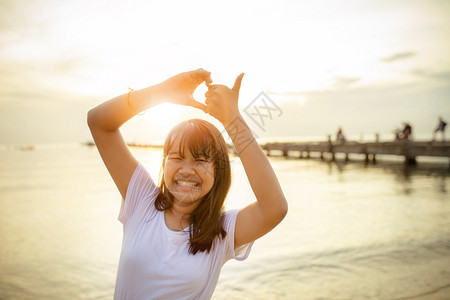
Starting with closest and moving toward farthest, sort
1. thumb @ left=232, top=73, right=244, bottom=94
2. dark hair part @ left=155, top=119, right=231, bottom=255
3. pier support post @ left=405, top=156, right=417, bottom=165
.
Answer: thumb @ left=232, top=73, right=244, bottom=94 < dark hair part @ left=155, top=119, right=231, bottom=255 < pier support post @ left=405, top=156, right=417, bottom=165

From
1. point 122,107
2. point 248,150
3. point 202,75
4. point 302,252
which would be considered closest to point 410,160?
point 302,252

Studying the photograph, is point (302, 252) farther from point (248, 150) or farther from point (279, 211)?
point (248, 150)

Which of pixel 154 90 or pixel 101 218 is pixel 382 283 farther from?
pixel 101 218

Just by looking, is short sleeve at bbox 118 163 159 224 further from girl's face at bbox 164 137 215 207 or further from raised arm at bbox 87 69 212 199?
girl's face at bbox 164 137 215 207

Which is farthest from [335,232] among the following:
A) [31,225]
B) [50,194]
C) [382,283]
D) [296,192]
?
[50,194]

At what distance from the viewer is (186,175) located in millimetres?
1656

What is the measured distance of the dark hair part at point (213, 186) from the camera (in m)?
1.64

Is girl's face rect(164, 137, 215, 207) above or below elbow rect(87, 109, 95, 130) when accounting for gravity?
below

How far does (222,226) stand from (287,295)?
3.28m

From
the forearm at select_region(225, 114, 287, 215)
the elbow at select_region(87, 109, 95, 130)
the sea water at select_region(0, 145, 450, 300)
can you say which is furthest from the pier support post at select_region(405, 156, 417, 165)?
the elbow at select_region(87, 109, 95, 130)

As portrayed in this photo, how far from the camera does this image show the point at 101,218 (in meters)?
9.73

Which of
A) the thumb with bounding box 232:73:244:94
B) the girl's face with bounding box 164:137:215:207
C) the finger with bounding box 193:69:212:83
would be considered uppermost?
the finger with bounding box 193:69:212:83

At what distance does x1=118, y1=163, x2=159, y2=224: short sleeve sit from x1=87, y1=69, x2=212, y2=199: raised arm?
46 millimetres

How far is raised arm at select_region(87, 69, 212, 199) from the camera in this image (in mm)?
1643
